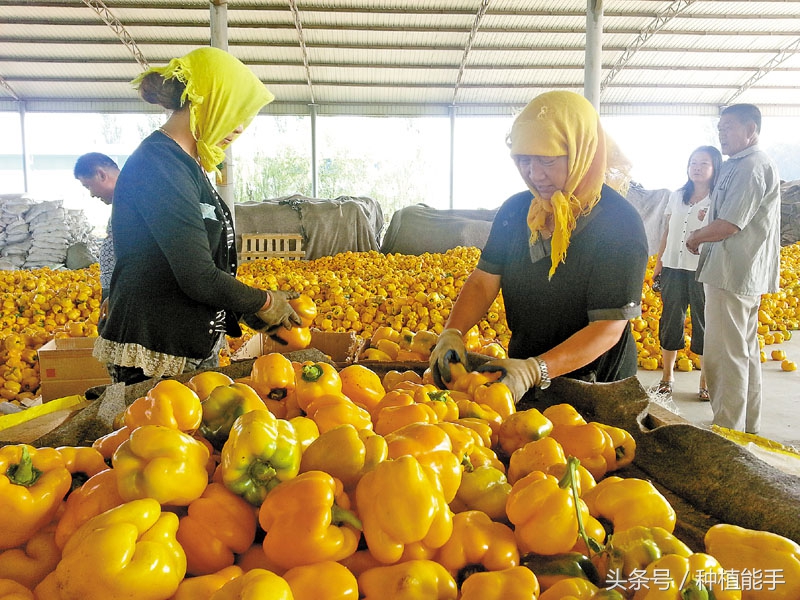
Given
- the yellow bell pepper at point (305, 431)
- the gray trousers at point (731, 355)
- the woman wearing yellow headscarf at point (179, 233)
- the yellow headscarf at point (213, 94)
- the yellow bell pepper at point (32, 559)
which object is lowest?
the gray trousers at point (731, 355)

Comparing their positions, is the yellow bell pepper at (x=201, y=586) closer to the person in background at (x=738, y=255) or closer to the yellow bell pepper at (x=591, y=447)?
the yellow bell pepper at (x=591, y=447)

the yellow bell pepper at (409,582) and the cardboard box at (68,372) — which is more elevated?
the yellow bell pepper at (409,582)

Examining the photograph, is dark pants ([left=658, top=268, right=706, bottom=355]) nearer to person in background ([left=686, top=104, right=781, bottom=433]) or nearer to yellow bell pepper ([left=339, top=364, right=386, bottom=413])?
person in background ([left=686, top=104, right=781, bottom=433])

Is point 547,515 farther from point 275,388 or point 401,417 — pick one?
point 275,388

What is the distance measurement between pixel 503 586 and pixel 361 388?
2.96ft

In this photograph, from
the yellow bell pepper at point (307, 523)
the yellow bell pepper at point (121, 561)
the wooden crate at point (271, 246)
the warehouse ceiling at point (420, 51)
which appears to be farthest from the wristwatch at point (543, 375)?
the warehouse ceiling at point (420, 51)

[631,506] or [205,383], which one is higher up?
[205,383]

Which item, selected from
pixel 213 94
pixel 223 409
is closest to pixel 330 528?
pixel 223 409

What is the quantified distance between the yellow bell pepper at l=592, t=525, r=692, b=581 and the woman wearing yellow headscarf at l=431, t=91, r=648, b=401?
2.96 ft

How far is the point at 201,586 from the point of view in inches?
36.7

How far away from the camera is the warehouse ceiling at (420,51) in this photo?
1302 cm

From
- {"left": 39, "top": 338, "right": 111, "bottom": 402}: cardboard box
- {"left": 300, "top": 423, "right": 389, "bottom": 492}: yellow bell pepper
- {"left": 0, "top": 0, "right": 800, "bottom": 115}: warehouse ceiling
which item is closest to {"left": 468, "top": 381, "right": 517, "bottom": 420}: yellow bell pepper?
{"left": 300, "top": 423, "right": 389, "bottom": 492}: yellow bell pepper

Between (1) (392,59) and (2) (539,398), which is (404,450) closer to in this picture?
(2) (539,398)

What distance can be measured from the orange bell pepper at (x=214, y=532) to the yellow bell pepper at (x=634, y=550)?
2.15 feet
